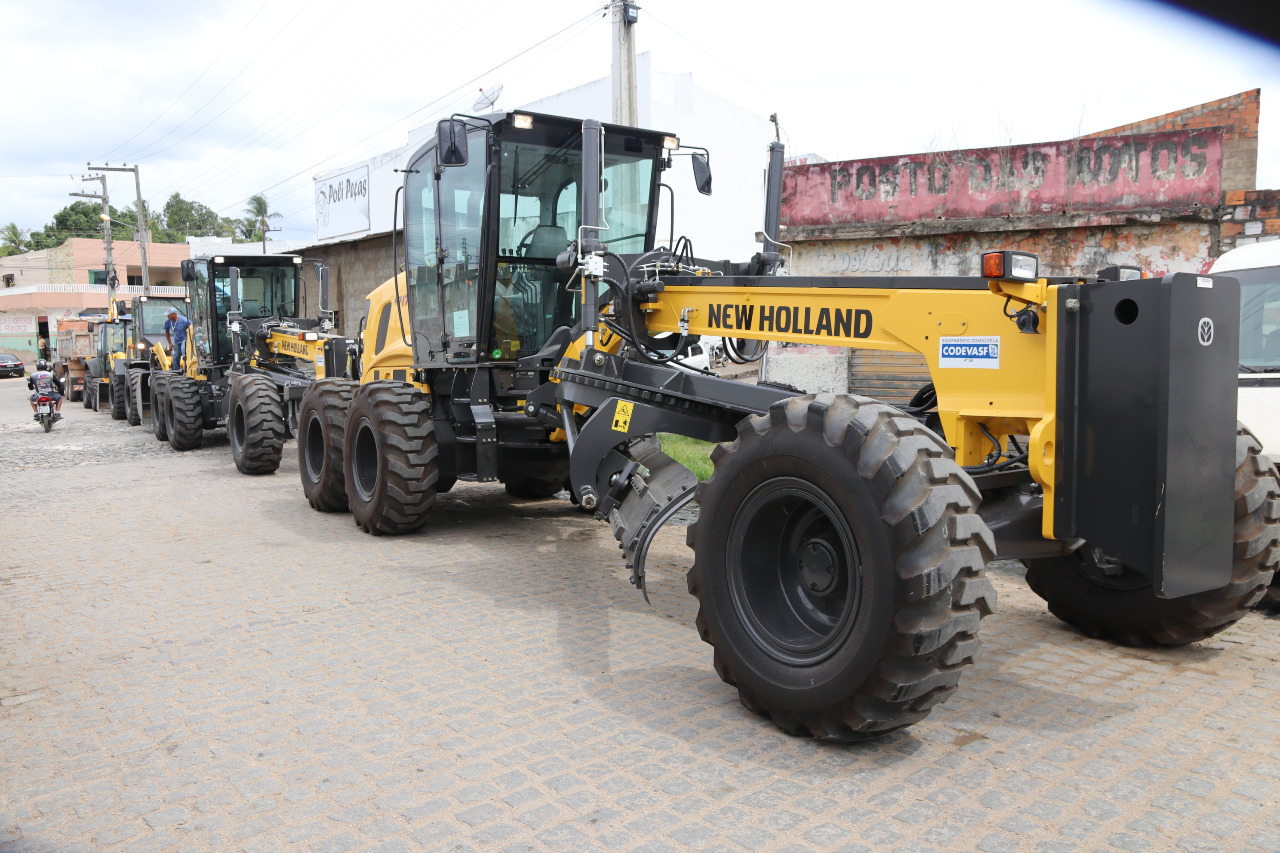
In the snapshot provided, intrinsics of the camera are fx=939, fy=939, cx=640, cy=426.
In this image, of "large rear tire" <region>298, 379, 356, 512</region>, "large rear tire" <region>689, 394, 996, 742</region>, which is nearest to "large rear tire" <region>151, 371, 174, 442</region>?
"large rear tire" <region>298, 379, 356, 512</region>

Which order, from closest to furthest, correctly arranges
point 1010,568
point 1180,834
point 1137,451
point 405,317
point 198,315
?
1. point 1180,834
2. point 1137,451
3. point 1010,568
4. point 405,317
5. point 198,315

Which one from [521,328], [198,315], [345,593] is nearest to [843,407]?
[345,593]

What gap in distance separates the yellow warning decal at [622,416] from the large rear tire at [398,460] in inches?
104

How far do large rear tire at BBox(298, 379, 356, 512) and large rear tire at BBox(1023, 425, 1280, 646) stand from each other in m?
6.47

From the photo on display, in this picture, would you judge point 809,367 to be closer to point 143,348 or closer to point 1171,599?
point 1171,599

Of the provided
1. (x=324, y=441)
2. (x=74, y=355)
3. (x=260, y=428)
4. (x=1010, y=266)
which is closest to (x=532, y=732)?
(x=1010, y=266)

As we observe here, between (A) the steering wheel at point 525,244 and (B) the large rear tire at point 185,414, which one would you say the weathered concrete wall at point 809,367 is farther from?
(B) the large rear tire at point 185,414

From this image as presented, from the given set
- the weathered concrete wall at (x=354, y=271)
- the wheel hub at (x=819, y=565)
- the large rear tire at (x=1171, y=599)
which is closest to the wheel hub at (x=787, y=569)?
the wheel hub at (x=819, y=565)

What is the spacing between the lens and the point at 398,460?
26.4ft

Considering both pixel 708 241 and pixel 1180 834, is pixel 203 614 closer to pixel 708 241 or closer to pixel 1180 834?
pixel 1180 834

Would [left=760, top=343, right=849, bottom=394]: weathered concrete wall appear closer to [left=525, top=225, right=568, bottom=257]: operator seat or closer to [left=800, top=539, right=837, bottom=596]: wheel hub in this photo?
[left=525, top=225, right=568, bottom=257]: operator seat

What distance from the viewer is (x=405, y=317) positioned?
9320mm

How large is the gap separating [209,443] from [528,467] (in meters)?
10.6

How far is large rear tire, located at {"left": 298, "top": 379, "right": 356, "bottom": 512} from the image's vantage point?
365 inches
